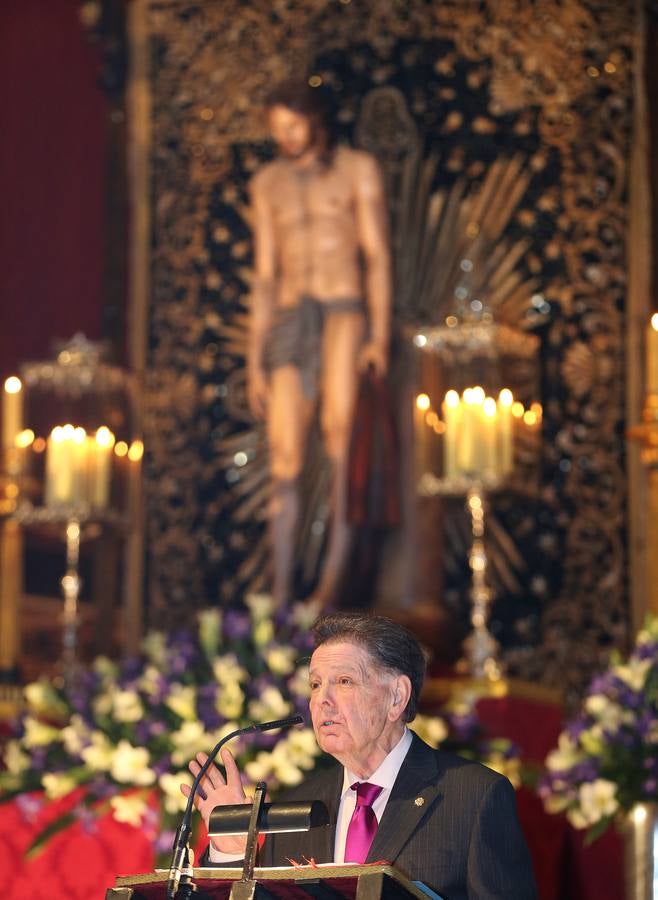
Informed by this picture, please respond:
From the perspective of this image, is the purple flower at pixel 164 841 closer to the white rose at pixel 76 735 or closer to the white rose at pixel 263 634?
the white rose at pixel 76 735

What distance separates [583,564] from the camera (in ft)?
22.6

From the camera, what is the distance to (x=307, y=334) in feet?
23.9

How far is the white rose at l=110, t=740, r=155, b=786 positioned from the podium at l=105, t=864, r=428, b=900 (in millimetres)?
2114

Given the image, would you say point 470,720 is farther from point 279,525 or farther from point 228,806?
point 228,806

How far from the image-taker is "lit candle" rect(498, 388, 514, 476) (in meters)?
6.52

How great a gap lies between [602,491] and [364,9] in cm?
250

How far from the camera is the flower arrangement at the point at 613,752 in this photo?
4.57m

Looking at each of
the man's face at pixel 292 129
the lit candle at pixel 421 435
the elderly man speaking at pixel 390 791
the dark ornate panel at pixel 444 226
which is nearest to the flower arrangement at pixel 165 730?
the lit candle at pixel 421 435

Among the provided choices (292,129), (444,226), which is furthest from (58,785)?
(292,129)

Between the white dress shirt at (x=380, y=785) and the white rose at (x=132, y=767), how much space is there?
170cm

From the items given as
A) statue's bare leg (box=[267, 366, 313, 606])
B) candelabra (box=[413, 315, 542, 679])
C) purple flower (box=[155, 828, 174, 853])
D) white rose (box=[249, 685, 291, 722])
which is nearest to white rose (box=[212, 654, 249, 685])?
white rose (box=[249, 685, 291, 722])

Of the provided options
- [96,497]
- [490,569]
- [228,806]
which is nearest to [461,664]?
[490,569]

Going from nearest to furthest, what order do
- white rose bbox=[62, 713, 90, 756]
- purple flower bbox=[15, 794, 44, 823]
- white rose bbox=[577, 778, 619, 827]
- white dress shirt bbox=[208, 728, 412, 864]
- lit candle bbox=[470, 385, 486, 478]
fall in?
white dress shirt bbox=[208, 728, 412, 864] < white rose bbox=[577, 778, 619, 827] < purple flower bbox=[15, 794, 44, 823] < white rose bbox=[62, 713, 90, 756] < lit candle bbox=[470, 385, 486, 478]

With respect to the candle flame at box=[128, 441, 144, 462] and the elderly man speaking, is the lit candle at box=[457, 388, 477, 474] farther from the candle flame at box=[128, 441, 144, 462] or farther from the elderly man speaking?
the elderly man speaking
